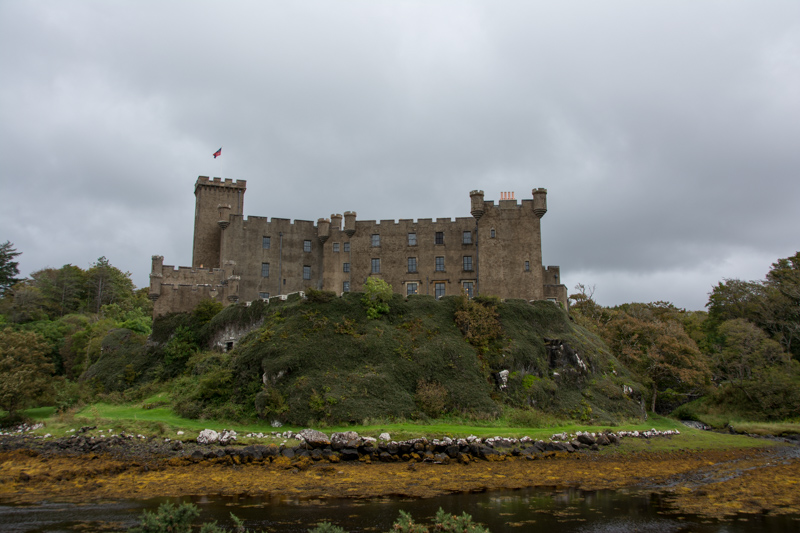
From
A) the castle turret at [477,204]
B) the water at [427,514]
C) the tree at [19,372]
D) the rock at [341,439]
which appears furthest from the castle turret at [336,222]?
the water at [427,514]

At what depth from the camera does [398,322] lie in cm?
3391

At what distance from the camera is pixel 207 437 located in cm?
2405

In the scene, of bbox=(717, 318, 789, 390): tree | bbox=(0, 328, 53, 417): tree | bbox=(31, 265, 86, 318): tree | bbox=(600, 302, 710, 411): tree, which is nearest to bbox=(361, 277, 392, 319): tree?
bbox=(0, 328, 53, 417): tree

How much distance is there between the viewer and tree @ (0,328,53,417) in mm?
29500

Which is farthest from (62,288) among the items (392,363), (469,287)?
(392,363)

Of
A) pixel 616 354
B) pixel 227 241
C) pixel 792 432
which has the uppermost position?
pixel 227 241

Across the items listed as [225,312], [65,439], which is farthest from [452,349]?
[65,439]

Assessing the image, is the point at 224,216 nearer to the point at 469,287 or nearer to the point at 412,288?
the point at 412,288

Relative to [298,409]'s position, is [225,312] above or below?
above

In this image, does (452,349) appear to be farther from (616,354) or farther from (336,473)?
(616,354)

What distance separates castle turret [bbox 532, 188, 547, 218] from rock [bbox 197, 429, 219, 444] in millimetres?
30433

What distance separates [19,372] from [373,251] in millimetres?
26574

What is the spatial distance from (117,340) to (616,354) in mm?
40530

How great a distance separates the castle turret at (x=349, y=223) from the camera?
46875mm
